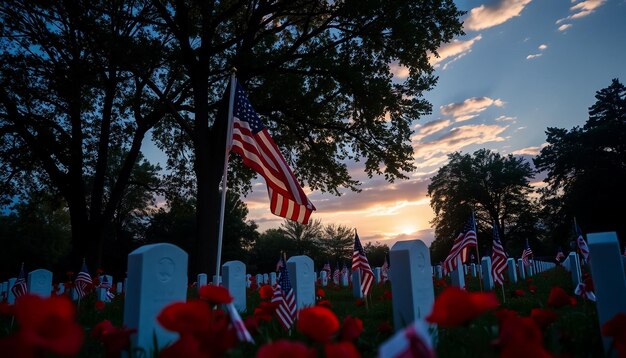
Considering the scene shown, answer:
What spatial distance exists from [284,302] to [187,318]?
3.31 meters

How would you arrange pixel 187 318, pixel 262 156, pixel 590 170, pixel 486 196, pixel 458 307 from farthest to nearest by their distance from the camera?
pixel 486 196 → pixel 590 170 → pixel 262 156 → pixel 187 318 → pixel 458 307

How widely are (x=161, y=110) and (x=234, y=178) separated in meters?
4.68

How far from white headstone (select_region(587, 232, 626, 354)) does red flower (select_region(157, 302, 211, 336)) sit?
10.7 feet

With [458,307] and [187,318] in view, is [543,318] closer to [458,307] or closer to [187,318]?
[458,307]

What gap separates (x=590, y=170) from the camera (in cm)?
3394

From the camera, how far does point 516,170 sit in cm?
4984

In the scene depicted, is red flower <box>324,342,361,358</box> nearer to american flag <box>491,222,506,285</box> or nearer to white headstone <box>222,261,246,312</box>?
white headstone <box>222,261,246,312</box>

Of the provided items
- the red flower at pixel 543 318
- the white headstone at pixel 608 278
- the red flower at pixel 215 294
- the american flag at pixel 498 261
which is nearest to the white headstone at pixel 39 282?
the red flower at pixel 215 294

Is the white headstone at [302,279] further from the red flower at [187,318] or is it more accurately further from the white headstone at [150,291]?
the red flower at [187,318]

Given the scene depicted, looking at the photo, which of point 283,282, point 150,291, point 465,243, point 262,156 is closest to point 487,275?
point 465,243

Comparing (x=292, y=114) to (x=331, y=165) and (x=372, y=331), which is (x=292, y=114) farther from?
(x=372, y=331)

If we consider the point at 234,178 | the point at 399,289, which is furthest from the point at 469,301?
the point at 234,178

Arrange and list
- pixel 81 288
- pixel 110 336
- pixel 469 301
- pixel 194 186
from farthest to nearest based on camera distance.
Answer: pixel 194 186, pixel 81 288, pixel 110 336, pixel 469 301

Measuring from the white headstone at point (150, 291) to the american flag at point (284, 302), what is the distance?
1.33 meters
